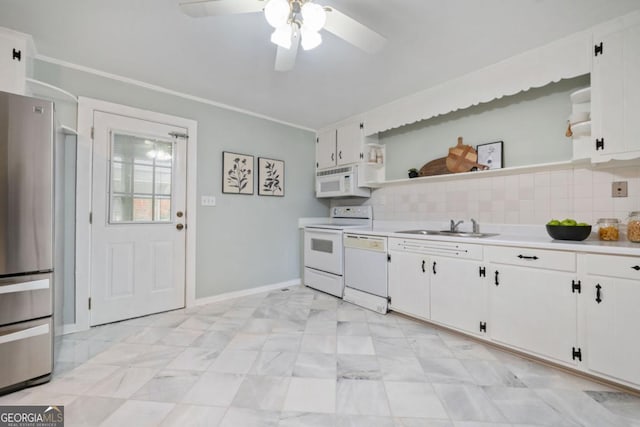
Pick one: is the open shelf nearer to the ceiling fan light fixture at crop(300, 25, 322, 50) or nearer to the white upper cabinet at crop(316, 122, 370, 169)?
the white upper cabinet at crop(316, 122, 370, 169)

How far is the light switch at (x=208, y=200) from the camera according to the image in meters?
3.00

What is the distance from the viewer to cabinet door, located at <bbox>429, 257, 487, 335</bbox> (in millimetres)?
2082

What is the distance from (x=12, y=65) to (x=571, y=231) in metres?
4.06

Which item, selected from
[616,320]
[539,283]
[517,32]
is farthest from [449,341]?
[517,32]

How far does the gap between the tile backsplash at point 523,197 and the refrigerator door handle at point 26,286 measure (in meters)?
3.14

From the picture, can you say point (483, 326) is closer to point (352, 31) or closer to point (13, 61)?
point (352, 31)

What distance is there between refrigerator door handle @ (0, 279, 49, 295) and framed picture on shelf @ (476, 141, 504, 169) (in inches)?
138

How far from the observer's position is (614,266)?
153 cm

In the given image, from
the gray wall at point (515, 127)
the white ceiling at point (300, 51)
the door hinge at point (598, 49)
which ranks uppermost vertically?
the white ceiling at point (300, 51)

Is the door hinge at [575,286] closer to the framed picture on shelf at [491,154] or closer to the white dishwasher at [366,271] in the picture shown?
the framed picture on shelf at [491,154]

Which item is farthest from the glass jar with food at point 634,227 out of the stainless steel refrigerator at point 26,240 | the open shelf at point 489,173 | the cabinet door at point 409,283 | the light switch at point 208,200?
the stainless steel refrigerator at point 26,240

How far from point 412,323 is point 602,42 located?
2.51 meters

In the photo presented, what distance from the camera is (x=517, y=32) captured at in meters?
1.83

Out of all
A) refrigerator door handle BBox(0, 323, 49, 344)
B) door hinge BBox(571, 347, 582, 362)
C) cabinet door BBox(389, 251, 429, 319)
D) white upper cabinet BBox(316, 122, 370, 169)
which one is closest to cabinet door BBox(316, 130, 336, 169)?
white upper cabinet BBox(316, 122, 370, 169)
